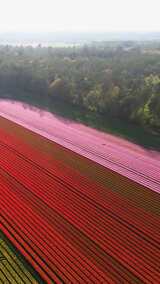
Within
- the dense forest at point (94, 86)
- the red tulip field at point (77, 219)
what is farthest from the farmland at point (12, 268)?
the dense forest at point (94, 86)

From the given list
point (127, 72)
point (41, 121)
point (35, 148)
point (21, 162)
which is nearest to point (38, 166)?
point (21, 162)

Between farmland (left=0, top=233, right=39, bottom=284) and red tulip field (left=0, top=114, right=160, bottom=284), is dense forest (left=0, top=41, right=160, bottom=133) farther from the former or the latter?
farmland (left=0, top=233, right=39, bottom=284)

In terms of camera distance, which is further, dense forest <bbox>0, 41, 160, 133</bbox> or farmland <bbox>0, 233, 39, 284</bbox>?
dense forest <bbox>0, 41, 160, 133</bbox>

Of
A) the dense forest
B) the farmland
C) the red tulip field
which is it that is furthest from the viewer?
the dense forest

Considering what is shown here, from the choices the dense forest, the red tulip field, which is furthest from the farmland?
the dense forest

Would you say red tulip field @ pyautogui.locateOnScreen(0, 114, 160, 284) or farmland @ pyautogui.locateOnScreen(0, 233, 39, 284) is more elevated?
farmland @ pyautogui.locateOnScreen(0, 233, 39, 284)

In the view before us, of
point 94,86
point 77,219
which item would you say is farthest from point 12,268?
point 94,86

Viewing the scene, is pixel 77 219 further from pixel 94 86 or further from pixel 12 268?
pixel 94 86

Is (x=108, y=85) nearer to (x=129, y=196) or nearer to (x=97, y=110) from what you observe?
(x=97, y=110)
